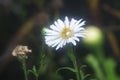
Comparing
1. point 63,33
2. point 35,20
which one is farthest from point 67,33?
point 35,20

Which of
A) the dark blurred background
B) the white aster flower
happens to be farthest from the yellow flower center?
the dark blurred background

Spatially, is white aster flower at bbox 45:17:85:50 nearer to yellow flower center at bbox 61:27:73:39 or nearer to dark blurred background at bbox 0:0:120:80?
yellow flower center at bbox 61:27:73:39

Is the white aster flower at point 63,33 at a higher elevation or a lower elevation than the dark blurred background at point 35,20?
lower

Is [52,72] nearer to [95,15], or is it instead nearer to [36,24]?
[36,24]

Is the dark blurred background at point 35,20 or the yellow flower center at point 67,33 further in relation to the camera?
the dark blurred background at point 35,20

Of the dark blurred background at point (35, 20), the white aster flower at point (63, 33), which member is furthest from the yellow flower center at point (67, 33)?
Answer: the dark blurred background at point (35, 20)

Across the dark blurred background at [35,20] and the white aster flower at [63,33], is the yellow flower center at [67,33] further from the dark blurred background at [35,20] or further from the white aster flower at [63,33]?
the dark blurred background at [35,20]

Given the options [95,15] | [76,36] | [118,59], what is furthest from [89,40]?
[95,15]
